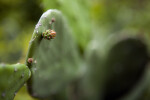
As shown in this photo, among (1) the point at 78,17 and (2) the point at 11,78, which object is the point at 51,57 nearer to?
(2) the point at 11,78

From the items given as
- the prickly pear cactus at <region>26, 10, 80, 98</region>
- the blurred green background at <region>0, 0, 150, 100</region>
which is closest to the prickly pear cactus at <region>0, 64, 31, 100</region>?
the prickly pear cactus at <region>26, 10, 80, 98</region>

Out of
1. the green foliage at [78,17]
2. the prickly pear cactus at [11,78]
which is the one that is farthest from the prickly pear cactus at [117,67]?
the prickly pear cactus at [11,78]

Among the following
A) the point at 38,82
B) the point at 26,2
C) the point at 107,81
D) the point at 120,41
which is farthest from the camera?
the point at 26,2

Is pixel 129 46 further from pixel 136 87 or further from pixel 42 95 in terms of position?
pixel 42 95

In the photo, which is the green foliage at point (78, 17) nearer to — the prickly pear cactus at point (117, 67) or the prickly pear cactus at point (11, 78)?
the prickly pear cactus at point (117, 67)

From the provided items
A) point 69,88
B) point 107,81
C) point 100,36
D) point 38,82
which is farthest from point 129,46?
point 38,82

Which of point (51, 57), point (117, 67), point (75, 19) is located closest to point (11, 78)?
point (51, 57)

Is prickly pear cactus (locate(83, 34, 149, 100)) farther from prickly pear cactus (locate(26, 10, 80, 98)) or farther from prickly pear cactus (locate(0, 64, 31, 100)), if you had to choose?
Result: prickly pear cactus (locate(0, 64, 31, 100))
